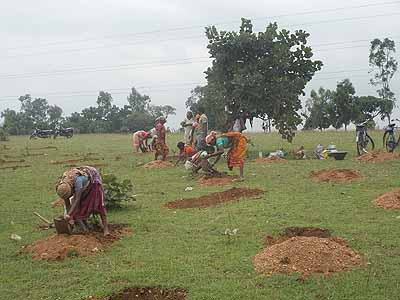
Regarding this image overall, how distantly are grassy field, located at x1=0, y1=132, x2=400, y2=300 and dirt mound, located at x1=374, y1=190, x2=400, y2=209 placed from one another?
0.68 feet

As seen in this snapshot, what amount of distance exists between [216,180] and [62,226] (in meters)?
6.47

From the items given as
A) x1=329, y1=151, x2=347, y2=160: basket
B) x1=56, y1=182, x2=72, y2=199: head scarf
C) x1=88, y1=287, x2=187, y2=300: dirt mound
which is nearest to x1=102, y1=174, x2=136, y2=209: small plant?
x1=56, y1=182, x2=72, y2=199: head scarf

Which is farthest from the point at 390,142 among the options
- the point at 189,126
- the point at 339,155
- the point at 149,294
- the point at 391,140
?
the point at 149,294

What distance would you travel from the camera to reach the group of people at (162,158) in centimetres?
795

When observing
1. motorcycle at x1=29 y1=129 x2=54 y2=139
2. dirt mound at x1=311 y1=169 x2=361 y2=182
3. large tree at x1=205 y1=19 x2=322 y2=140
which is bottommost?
dirt mound at x1=311 y1=169 x2=361 y2=182

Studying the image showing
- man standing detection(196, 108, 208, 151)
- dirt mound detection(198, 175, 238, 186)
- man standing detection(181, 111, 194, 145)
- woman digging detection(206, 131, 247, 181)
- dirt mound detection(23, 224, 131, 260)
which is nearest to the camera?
dirt mound detection(23, 224, 131, 260)

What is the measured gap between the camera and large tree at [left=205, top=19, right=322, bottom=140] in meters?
21.5

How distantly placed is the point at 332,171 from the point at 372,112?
123 ft

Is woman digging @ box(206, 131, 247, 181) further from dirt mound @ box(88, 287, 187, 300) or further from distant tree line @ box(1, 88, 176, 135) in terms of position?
distant tree line @ box(1, 88, 176, 135)

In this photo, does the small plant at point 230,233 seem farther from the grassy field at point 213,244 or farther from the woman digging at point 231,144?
the woman digging at point 231,144

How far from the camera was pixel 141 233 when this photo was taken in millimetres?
8727

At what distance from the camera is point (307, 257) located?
21.6ft

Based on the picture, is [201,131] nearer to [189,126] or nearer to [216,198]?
[189,126]

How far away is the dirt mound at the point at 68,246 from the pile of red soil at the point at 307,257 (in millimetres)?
2400
